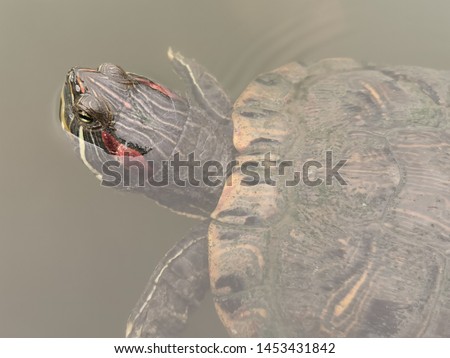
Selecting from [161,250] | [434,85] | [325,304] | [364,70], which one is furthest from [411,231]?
[161,250]

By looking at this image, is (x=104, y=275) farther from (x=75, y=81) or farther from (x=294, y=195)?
(x=294, y=195)

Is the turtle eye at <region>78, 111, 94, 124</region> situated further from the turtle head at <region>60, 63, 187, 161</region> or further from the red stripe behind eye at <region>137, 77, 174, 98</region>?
the red stripe behind eye at <region>137, 77, 174, 98</region>

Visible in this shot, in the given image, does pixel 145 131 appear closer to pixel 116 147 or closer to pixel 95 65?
pixel 116 147

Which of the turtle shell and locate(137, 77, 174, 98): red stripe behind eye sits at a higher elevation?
locate(137, 77, 174, 98): red stripe behind eye
